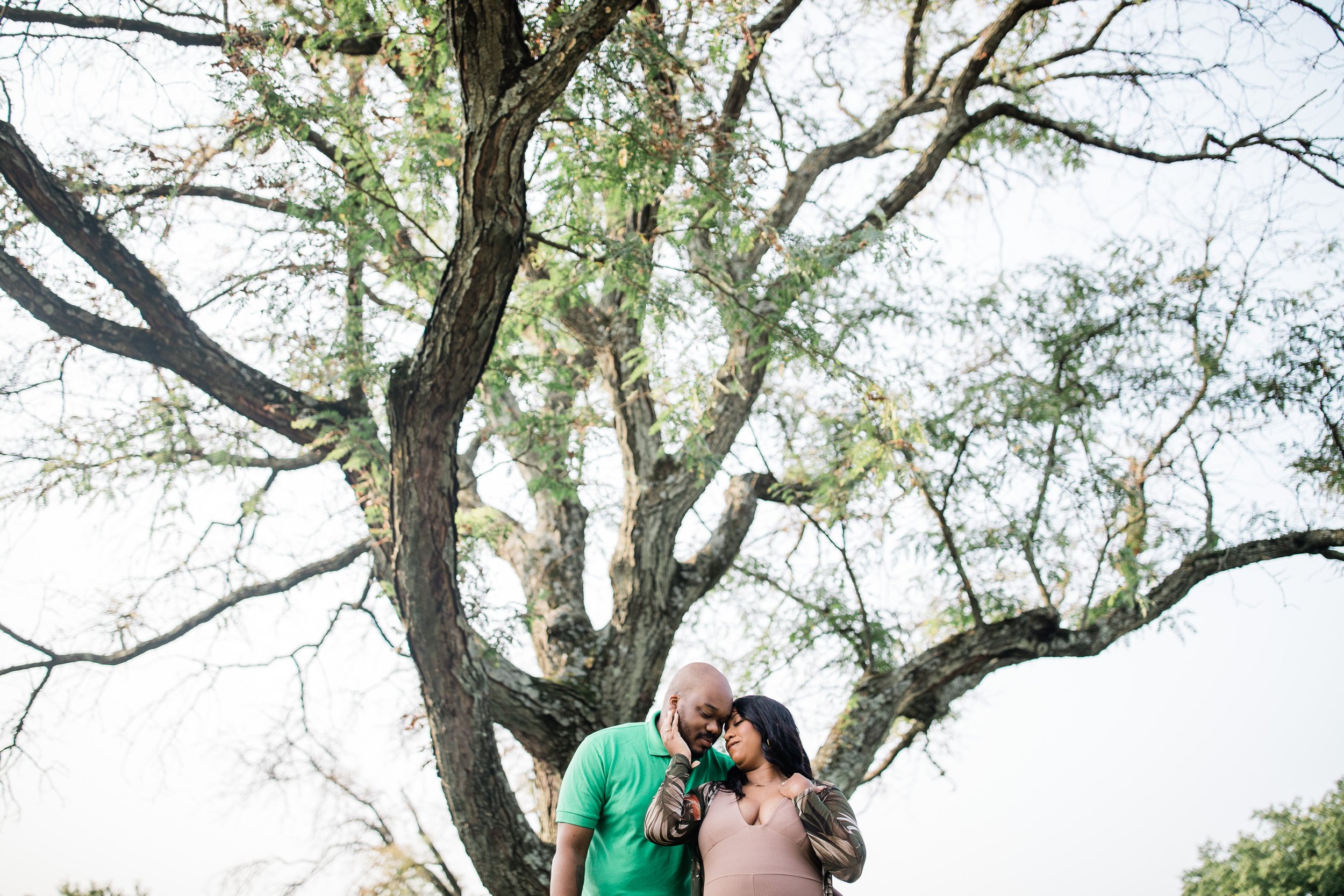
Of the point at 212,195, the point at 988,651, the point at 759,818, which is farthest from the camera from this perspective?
the point at 988,651

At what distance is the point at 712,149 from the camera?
5.00m

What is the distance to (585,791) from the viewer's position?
99.2 inches

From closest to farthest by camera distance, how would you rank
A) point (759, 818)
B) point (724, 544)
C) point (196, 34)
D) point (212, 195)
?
1. point (759, 818)
2. point (196, 34)
3. point (212, 195)
4. point (724, 544)

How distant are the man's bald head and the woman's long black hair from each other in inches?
2.0

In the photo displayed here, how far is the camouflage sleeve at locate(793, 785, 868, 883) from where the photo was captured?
211cm

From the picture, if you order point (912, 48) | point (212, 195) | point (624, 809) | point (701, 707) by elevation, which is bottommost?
point (624, 809)

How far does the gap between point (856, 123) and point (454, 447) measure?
500cm

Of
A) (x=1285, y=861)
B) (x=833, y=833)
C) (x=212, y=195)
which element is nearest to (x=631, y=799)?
(x=833, y=833)

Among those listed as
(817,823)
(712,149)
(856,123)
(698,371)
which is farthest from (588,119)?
(817,823)

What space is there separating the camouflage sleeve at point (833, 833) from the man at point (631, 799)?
329mm

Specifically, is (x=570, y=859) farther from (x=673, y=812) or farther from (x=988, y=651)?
(x=988, y=651)

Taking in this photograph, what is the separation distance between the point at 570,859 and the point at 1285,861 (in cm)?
1125

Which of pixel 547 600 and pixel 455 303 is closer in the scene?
pixel 455 303

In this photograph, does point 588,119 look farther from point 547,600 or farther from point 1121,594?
point 1121,594
